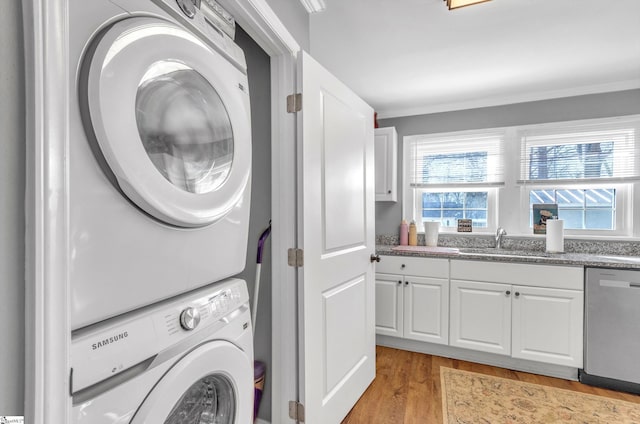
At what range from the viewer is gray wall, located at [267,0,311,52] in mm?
1459

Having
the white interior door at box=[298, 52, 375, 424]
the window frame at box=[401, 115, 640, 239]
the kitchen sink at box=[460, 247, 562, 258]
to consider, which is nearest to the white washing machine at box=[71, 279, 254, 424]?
the white interior door at box=[298, 52, 375, 424]

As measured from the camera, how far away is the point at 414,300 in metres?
2.74

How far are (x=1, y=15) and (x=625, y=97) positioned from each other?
390cm

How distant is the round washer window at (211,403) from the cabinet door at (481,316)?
215 centimetres

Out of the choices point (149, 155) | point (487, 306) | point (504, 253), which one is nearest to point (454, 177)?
point (504, 253)

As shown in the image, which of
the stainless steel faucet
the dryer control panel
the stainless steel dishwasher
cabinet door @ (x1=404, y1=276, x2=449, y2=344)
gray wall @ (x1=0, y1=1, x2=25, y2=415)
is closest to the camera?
gray wall @ (x1=0, y1=1, x2=25, y2=415)

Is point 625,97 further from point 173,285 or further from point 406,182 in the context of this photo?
point 173,285

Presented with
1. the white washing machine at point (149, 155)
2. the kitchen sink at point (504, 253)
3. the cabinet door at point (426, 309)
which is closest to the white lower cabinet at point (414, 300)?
the cabinet door at point (426, 309)

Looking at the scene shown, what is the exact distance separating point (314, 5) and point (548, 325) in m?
2.74

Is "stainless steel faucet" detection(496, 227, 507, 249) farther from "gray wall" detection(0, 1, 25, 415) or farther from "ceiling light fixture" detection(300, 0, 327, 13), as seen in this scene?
"gray wall" detection(0, 1, 25, 415)

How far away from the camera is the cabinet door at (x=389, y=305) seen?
2789mm

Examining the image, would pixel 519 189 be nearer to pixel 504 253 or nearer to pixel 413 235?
pixel 504 253

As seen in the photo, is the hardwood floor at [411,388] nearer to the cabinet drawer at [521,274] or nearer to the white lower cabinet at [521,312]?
the white lower cabinet at [521,312]

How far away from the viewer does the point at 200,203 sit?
33.0 inches
